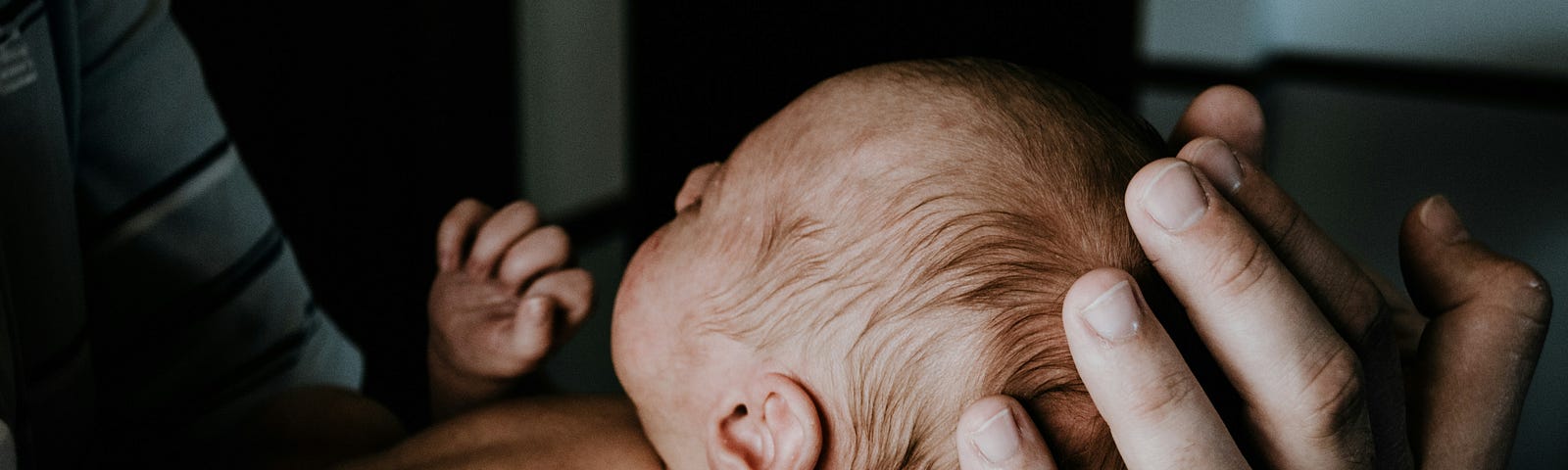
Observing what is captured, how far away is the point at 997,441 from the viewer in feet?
1.82

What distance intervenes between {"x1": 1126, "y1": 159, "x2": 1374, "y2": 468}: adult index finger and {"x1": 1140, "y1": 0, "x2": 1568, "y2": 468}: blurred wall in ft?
5.41

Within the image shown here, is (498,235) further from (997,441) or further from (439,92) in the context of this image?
(439,92)

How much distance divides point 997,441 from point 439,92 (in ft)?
5.18

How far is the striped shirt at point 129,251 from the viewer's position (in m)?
0.60

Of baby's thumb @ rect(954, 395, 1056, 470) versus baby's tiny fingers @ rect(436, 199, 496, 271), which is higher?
baby's thumb @ rect(954, 395, 1056, 470)

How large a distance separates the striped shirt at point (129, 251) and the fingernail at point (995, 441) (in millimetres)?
450

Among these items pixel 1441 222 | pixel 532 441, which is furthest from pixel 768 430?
pixel 1441 222

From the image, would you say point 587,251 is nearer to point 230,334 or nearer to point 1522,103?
point 230,334

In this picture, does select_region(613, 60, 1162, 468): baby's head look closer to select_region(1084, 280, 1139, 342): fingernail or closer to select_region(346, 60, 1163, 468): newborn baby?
select_region(346, 60, 1163, 468): newborn baby

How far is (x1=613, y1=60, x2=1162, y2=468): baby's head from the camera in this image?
65 cm

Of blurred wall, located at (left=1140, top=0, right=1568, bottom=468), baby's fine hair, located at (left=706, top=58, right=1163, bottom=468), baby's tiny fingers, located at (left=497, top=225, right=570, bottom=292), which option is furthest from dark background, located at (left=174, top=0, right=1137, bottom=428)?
baby's fine hair, located at (left=706, top=58, right=1163, bottom=468)

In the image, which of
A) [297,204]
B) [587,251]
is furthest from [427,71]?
[587,251]

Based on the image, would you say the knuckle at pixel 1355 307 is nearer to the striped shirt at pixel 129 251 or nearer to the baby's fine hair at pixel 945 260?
the baby's fine hair at pixel 945 260

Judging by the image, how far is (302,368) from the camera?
2.85ft
